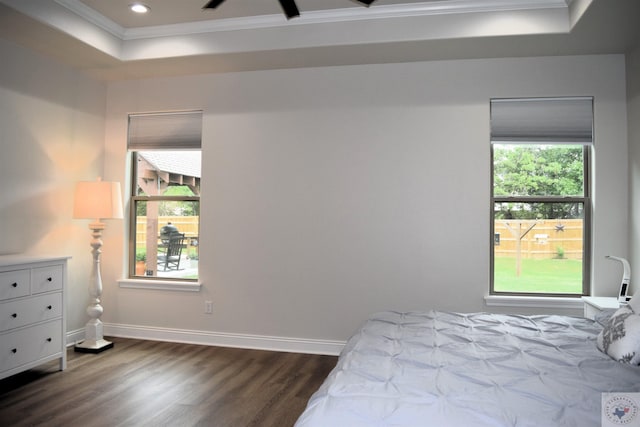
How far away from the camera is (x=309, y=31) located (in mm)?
3521

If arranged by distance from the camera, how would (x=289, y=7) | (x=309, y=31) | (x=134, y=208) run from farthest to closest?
(x=134, y=208)
(x=309, y=31)
(x=289, y=7)

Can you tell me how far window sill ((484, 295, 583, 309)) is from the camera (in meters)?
3.57

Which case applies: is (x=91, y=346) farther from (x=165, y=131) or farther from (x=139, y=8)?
(x=139, y=8)

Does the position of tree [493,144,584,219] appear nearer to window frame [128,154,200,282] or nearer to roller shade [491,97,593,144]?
roller shade [491,97,593,144]

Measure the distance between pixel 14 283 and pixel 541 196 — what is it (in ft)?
14.0

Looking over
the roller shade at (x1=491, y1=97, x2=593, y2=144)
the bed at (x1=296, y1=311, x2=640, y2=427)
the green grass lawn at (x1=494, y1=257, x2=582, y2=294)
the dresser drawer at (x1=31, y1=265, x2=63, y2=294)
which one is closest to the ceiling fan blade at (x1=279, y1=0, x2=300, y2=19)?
the bed at (x1=296, y1=311, x2=640, y2=427)

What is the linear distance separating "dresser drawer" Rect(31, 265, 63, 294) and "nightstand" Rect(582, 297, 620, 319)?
401 centimetres

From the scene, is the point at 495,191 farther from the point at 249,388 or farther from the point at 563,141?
the point at 249,388

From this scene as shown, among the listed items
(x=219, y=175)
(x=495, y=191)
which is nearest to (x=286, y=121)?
(x=219, y=175)

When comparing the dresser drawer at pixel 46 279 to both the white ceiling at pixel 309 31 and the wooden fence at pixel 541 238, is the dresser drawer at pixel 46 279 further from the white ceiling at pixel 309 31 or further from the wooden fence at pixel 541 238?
the wooden fence at pixel 541 238

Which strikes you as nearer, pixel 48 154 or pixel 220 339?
pixel 48 154

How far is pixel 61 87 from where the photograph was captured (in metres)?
3.95

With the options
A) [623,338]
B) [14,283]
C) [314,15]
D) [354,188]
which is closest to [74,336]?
[14,283]

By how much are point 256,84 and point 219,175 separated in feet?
3.16
